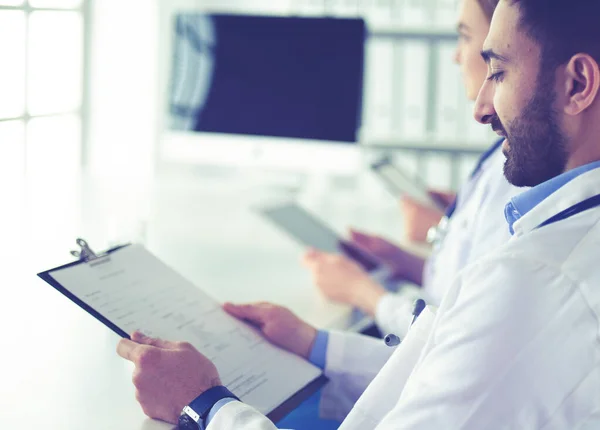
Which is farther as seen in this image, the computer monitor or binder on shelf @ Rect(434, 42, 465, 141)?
binder on shelf @ Rect(434, 42, 465, 141)

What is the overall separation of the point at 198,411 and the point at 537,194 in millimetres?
497

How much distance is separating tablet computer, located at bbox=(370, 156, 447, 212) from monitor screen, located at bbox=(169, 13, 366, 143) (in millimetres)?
155

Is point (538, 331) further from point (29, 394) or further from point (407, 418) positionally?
point (29, 394)

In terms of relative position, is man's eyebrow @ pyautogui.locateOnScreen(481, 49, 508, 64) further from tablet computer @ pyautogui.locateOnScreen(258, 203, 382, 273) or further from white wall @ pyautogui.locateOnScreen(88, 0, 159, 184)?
white wall @ pyautogui.locateOnScreen(88, 0, 159, 184)

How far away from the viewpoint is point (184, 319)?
129cm

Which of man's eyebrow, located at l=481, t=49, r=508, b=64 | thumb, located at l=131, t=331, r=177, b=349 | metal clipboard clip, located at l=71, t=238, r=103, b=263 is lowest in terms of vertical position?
thumb, located at l=131, t=331, r=177, b=349

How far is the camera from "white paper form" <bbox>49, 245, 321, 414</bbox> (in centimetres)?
119

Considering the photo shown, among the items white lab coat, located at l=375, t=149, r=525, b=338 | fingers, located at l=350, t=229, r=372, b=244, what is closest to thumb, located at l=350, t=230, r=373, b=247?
fingers, located at l=350, t=229, r=372, b=244

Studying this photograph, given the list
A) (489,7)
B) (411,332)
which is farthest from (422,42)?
(411,332)

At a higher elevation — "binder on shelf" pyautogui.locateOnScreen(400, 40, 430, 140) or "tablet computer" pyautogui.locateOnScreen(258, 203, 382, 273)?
"binder on shelf" pyautogui.locateOnScreen(400, 40, 430, 140)

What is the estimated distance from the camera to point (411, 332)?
3.74 ft

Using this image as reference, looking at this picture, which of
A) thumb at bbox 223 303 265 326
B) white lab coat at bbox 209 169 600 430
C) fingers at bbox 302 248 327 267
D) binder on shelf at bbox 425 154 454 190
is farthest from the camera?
binder on shelf at bbox 425 154 454 190

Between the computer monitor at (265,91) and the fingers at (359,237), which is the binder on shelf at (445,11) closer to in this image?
the computer monitor at (265,91)

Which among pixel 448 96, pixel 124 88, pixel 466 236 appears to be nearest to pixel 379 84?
pixel 448 96
